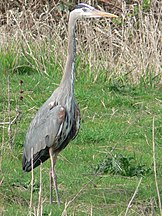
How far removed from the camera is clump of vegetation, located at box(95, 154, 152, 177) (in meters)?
7.21

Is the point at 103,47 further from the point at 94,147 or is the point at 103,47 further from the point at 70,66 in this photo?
the point at 70,66

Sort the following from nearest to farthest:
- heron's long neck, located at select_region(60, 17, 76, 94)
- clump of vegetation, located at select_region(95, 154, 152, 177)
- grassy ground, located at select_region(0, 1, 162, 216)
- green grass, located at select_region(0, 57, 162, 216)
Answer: green grass, located at select_region(0, 57, 162, 216) → grassy ground, located at select_region(0, 1, 162, 216) → heron's long neck, located at select_region(60, 17, 76, 94) → clump of vegetation, located at select_region(95, 154, 152, 177)

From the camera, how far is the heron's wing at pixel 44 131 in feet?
21.3

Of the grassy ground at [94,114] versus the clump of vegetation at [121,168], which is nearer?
the grassy ground at [94,114]

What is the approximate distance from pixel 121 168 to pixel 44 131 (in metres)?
1.02

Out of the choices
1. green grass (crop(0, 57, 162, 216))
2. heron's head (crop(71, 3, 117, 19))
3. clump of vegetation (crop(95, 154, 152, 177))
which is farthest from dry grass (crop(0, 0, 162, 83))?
heron's head (crop(71, 3, 117, 19))

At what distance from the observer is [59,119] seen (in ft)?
21.2

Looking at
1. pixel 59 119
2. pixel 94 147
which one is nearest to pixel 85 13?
pixel 59 119

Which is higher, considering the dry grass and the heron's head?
the heron's head

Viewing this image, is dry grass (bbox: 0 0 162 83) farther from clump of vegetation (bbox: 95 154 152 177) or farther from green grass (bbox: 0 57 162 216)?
clump of vegetation (bbox: 95 154 152 177)

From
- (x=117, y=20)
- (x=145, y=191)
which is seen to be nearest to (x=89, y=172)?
(x=145, y=191)

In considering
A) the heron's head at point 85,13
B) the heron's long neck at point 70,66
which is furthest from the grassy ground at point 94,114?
→ the heron's head at point 85,13

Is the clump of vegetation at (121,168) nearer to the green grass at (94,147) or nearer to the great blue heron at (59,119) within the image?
the green grass at (94,147)

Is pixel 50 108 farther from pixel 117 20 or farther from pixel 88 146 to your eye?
pixel 117 20
